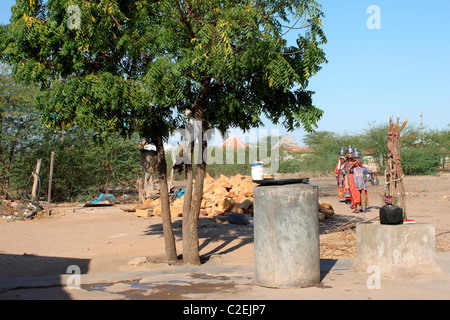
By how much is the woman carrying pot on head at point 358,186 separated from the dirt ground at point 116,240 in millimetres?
934

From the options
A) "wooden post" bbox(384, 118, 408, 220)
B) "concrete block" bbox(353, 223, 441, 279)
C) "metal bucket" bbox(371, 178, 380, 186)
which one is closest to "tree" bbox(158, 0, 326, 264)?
"wooden post" bbox(384, 118, 408, 220)

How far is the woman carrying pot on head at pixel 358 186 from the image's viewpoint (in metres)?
13.9

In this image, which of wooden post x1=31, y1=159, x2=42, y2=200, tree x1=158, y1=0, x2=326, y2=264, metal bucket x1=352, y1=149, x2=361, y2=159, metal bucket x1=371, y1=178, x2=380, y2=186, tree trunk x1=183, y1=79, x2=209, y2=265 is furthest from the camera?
wooden post x1=31, y1=159, x2=42, y2=200

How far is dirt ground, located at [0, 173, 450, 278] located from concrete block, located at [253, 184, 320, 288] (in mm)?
3203

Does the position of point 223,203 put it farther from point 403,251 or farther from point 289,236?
point 289,236

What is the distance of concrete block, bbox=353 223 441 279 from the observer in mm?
6320

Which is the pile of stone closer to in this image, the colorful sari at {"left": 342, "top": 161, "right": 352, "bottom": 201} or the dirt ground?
the dirt ground

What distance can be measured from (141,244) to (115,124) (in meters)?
4.71

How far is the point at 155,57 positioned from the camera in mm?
7906

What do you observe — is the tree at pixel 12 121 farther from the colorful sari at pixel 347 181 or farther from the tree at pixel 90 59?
the colorful sari at pixel 347 181

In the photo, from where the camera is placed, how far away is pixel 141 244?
38.6 ft
